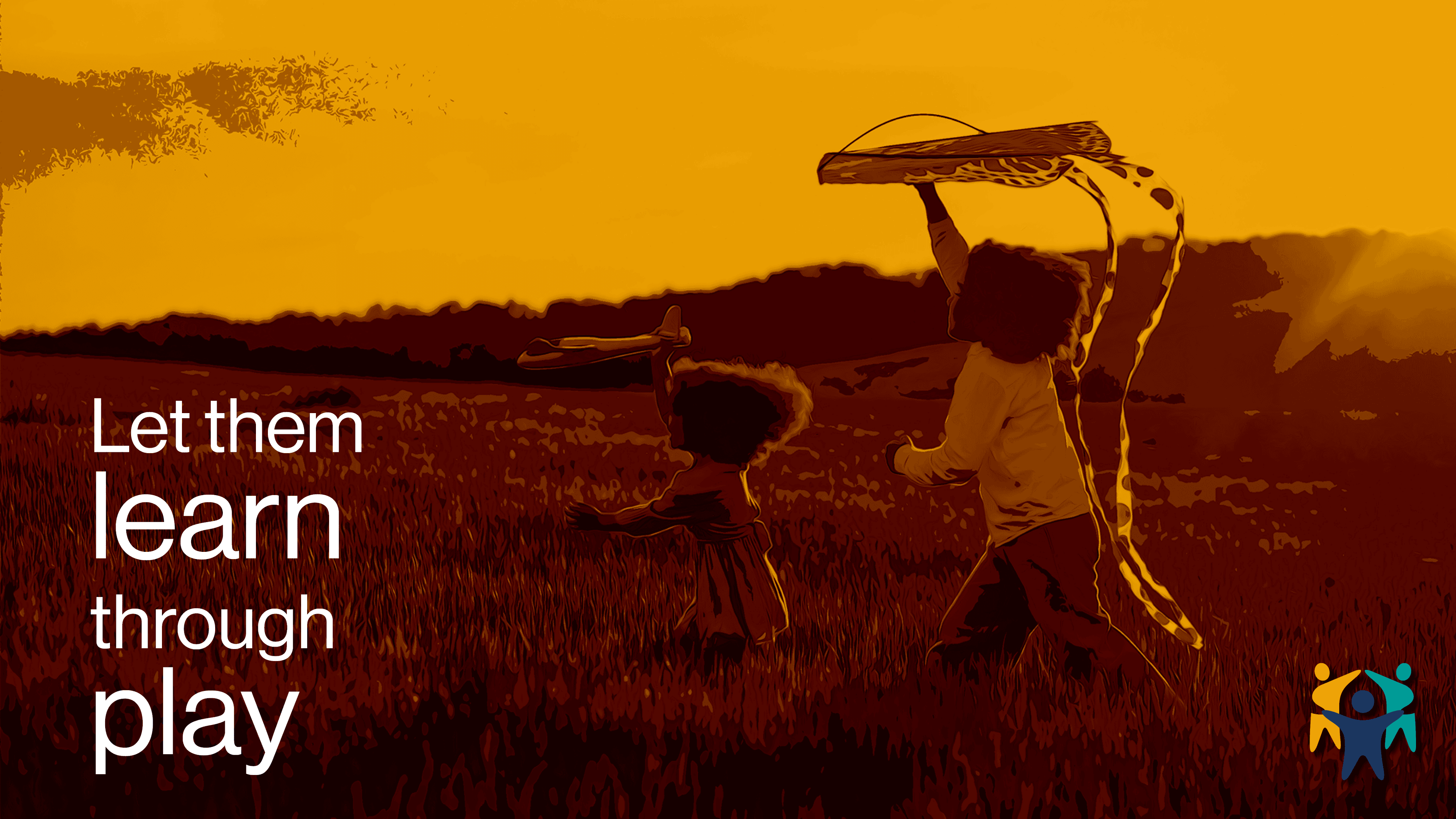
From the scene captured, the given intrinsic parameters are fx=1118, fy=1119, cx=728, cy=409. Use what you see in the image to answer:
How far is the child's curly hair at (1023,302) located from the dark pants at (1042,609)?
2.11 feet

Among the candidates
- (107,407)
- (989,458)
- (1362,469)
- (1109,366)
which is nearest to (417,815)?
(989,458)

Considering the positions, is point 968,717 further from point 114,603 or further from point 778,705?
point 114,603

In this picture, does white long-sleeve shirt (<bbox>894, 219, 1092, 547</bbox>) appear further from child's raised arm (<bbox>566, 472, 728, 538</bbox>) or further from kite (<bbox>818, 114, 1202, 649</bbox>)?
child's raised arm (<bbox>566, 472, 728, 538</bbox>)

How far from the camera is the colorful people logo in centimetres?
342

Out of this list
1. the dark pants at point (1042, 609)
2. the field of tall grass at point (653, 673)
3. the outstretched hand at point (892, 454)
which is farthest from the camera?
the outstretched hand at point (892, 454)

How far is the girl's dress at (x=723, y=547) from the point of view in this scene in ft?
13.9

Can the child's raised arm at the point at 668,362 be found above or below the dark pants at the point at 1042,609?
above

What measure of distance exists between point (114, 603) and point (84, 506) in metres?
2.43

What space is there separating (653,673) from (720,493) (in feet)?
2.38

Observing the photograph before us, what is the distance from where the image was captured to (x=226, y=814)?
3104 mm

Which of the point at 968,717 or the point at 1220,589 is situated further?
the point at 1220,589

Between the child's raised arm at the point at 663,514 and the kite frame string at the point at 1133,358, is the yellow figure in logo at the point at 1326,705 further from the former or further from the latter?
the child's raised arm at the point at 663,514

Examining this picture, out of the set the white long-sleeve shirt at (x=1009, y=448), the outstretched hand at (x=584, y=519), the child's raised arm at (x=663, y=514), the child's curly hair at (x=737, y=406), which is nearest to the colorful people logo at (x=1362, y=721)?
the white long-sleeve shirt at (x=1009, y=448)

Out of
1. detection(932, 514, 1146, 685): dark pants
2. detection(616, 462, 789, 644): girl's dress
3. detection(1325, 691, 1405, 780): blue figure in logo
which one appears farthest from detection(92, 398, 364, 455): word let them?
detection(1325, 691, 1405, 780): blue figure in logo
